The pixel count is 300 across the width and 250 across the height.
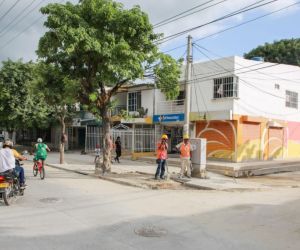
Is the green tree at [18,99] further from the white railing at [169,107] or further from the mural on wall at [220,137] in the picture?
the mural on wall at [220,137]

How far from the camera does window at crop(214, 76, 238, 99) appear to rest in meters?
25.8

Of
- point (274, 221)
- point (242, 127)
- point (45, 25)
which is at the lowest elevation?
point (274, 221)

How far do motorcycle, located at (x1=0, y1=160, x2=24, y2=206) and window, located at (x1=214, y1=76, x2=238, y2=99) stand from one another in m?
16.7

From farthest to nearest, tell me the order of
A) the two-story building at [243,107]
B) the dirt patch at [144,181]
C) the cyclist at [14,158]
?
the two-story building at [243,107] < the dirt patch at [144,181] < the cyclist at [14,158]

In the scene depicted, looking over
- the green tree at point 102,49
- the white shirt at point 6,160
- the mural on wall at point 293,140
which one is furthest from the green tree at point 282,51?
the white shirt at point 6,160

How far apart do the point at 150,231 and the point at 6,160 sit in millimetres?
4566

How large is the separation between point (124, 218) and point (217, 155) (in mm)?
18020

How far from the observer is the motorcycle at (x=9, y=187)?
34.8ft

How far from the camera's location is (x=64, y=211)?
32.9 feet

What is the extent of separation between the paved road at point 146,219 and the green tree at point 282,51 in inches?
1309

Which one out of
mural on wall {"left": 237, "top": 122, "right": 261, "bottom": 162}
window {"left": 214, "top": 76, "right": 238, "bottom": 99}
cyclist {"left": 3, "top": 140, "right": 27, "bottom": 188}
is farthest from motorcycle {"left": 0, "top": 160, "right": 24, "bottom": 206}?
window {"left": 214, "top": 76, "right": 238, "bottom": 99}

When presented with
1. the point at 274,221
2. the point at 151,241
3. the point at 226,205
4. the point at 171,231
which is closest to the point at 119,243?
the point at 151,241

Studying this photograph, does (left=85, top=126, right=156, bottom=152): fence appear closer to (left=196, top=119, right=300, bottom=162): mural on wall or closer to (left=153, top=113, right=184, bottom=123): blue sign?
(left=153, top=113, right=184, bottom=123): blue sign

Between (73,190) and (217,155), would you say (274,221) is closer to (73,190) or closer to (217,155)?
(73,190)
